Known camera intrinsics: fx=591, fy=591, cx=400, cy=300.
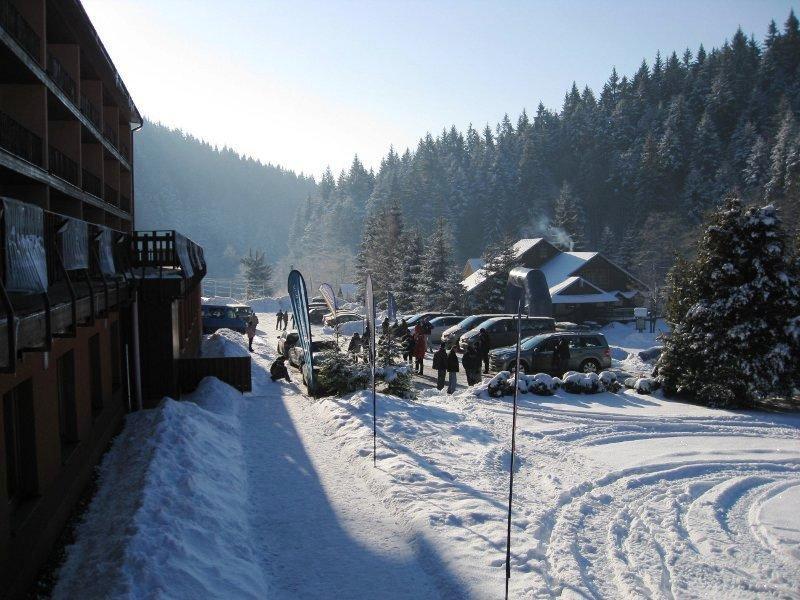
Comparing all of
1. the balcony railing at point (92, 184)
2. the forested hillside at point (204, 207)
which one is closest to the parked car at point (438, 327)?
the balcony railing at point (92, 184)

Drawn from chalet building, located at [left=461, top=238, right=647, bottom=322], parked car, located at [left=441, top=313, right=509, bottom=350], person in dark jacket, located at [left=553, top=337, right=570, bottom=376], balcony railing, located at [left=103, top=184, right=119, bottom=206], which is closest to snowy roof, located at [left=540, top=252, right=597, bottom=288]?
chalet building, located at [left=461, top=238, right=647, bottom=322]

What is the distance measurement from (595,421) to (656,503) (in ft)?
17.4

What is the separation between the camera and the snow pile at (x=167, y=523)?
5.37 metres

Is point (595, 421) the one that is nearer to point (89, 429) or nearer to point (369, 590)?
point (369, 590)

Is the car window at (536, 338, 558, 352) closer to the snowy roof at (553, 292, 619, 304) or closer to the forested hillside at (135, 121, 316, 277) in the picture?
the snowy roof at (553, 292, 619, 304)

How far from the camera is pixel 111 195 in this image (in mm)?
22625

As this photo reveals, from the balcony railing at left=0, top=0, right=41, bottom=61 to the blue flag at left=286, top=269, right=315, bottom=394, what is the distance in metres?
7.78

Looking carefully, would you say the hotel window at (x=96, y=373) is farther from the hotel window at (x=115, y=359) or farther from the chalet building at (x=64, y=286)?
the hotel window at (x=115, y=359)

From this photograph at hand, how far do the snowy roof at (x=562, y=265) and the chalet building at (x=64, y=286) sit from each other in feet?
106

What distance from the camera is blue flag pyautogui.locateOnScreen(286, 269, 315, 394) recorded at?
1641 centimetres

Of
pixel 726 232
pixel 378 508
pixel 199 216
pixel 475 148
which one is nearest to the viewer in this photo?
pixel 378 508

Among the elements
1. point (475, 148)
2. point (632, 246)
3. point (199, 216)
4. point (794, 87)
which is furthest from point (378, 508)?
point (199, 216)

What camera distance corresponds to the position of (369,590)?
20.5 feet

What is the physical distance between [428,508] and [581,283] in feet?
135
